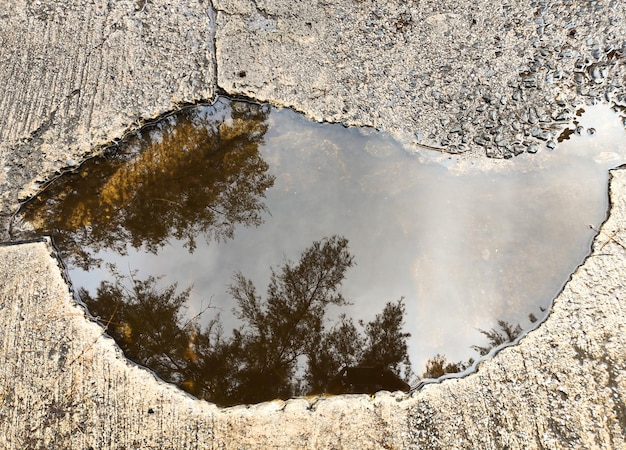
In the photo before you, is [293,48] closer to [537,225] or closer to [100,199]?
[100,199]

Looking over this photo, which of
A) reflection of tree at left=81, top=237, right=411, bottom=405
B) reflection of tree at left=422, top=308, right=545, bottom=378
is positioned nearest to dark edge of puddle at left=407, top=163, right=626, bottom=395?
reflection of tree at left=422, top=308, right=545, bottom=378

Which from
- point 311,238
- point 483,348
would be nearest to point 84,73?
point 311,238

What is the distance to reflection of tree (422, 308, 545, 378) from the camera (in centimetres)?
224

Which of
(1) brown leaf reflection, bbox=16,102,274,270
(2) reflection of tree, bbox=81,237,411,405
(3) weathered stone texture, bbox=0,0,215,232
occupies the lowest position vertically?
(2) reflection of tree, bbox=81,237,411,405

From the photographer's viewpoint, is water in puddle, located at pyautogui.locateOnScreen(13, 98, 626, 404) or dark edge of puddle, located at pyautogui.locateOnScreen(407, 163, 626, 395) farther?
water in puddle, located at pyautogui.locateOnScreen(13, 98, 626, 404)

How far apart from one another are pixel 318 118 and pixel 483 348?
5.03ft

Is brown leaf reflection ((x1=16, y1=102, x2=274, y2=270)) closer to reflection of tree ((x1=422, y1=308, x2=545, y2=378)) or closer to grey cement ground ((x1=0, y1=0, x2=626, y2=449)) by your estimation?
grey cement ground ((x1=0, y1=0, x2=626, y2=449))

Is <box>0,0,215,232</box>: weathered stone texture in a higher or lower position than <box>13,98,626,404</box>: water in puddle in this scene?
higher

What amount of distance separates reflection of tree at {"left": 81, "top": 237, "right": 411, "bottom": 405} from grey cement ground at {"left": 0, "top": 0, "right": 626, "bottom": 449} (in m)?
0.14

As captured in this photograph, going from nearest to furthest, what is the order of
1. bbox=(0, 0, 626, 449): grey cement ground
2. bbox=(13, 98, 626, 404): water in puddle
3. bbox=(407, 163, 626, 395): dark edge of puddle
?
bbox=(0, 0, 626, 449): grey cement ground
bbox=(407, 163, 626, 395): dark edge of puddle
bbox=(13, 98, 626, 404): water in puddle

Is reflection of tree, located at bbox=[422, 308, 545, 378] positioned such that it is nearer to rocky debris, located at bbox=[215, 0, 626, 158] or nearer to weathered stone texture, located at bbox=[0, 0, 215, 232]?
rocky debris, located at bbox=[215, 0, 626, 158]

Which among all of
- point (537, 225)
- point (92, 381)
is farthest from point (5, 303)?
point (537, 225)

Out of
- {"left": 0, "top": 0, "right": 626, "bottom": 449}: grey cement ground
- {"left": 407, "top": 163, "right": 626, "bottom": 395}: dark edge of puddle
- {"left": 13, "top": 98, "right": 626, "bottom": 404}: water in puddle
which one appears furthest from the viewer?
{"left": 13, "top": 98, "right": 626, "bottom": 404}: water in puddle

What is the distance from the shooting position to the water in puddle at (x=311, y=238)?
2.32m
